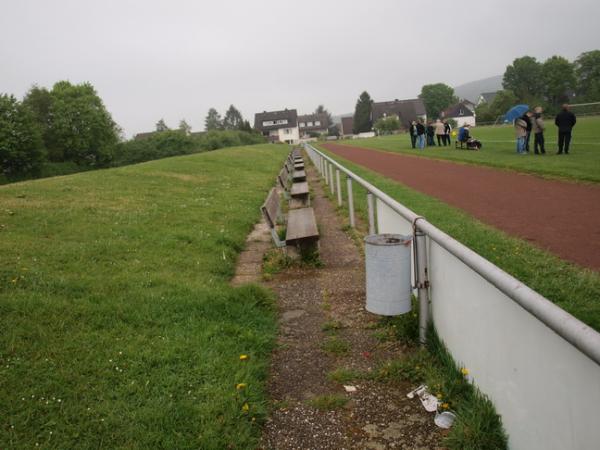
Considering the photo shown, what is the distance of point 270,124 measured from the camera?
124625mm

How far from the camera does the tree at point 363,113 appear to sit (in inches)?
4326

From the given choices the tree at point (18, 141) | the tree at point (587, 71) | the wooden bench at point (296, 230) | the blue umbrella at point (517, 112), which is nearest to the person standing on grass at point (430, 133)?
the blue umbrella at point (517, 112)

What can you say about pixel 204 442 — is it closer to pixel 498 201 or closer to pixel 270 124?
pixel 498 201

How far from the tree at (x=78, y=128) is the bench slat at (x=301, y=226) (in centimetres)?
5861

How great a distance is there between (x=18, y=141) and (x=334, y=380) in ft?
169

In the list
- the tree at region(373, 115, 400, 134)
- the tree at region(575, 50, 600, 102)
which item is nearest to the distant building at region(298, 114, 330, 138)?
the tree at region(373, 115, 400, 134)

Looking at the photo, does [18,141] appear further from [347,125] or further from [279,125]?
[347,125]

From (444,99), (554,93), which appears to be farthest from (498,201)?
(444,99)

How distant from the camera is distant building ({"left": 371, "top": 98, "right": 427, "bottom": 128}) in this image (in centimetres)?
11200

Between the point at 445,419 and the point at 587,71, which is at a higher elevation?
the point at 587,71

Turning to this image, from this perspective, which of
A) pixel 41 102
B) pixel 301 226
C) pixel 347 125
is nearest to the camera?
pixel 301 226

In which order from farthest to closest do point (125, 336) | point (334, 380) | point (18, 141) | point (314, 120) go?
point (314, 120) < point (18, 141) < point (125, 336) < point (334, 380)

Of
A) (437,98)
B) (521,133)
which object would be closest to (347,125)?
(437,98)

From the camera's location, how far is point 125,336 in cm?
393
